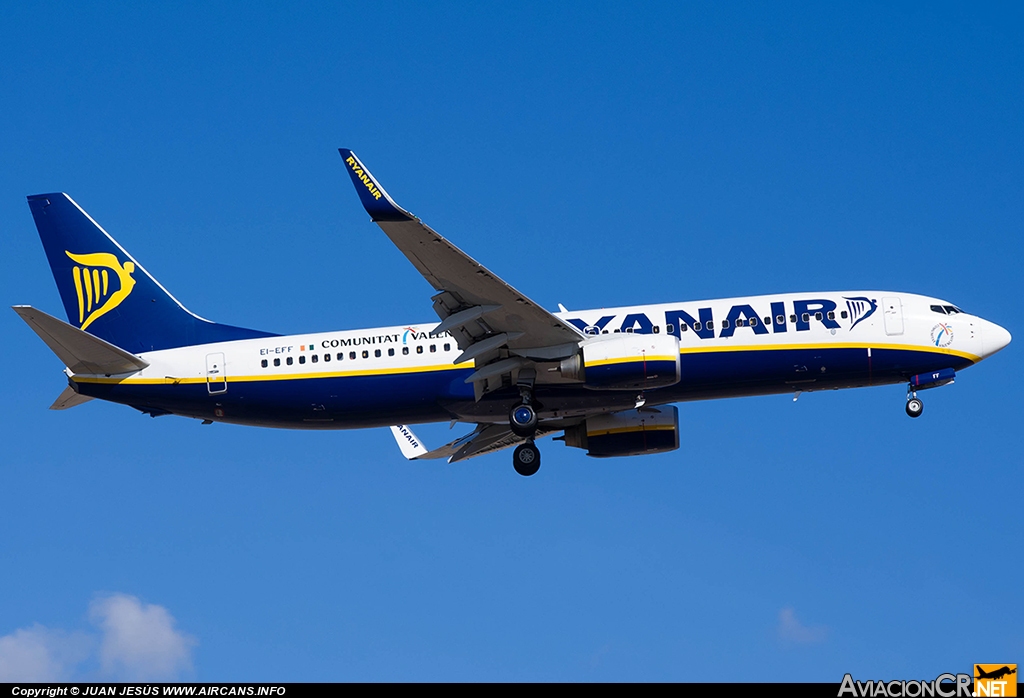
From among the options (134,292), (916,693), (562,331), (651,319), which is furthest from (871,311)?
(134,292)

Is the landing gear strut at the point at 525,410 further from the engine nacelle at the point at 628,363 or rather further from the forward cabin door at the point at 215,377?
the forward cabin door at the point at 215,377

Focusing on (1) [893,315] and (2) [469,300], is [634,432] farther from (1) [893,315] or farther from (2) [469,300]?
(2) [469,300]

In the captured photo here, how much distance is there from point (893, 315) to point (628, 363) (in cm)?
987

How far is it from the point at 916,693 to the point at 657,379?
15283 millimetres

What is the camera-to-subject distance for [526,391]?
4159 cm

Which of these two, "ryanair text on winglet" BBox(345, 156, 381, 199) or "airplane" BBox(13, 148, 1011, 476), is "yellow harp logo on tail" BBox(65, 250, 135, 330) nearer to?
"airplane" BBox(13, 148, 1011, 476)

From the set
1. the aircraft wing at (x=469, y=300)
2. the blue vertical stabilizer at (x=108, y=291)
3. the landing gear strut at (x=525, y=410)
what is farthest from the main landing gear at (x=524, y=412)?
the blue vertical stabilizer at (x=108, y=291)

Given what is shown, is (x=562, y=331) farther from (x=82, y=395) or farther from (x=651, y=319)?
(x=82, y=395)

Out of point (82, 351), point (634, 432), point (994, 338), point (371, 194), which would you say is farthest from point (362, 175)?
point (994, 338)

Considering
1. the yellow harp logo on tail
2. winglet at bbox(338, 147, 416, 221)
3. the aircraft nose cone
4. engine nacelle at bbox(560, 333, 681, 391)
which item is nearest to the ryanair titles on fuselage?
engine nacelle at bbox(560, 333, 681, 391)

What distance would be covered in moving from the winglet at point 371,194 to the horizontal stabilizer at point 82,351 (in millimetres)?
11619

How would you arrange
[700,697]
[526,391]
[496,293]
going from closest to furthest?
[700,697] < [496,293] < [526,391]

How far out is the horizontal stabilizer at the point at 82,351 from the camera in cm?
3881

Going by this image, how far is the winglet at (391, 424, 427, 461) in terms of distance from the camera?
50.5 meters
